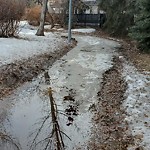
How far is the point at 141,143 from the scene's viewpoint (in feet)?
20.2

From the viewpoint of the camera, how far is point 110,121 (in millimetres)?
7422

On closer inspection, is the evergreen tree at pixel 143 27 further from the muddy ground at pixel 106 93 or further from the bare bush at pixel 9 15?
the bare bush at pixel 9 15

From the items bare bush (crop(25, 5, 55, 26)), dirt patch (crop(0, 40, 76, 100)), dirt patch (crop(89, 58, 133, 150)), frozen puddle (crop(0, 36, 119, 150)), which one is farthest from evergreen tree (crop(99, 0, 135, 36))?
dirt patch (crop(89, 58, 133, 150))

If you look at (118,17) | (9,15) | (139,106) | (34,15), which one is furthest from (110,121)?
(34,15)

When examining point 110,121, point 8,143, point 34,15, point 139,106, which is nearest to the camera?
point 8,143

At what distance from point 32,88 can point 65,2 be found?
28.8 m

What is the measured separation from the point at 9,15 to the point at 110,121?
1317 cm

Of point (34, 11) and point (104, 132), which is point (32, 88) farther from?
point (34, 11)

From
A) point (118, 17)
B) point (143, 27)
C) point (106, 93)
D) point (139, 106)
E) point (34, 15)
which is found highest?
point (143, 27)

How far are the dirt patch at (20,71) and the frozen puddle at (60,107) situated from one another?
0.99 feet

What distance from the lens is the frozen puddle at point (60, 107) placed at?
6.56 meters

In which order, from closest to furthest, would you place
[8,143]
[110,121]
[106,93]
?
[8,143] → [110,121] → [106,93]

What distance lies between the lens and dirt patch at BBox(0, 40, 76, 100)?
33.3 ft

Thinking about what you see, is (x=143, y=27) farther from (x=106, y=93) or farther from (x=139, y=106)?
(x=139, y=106)
